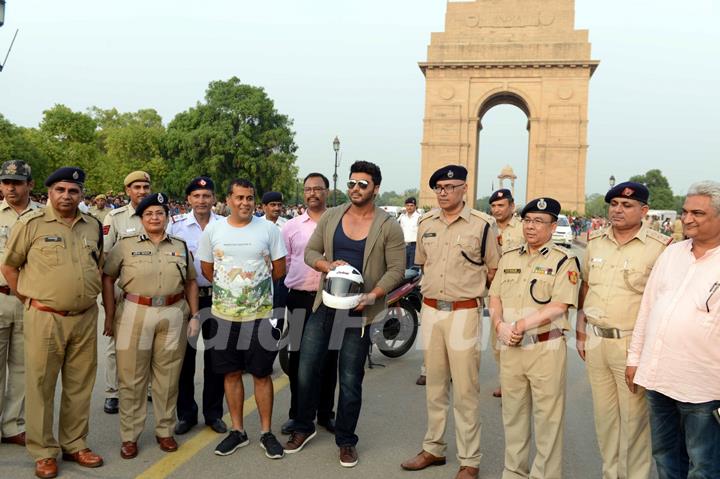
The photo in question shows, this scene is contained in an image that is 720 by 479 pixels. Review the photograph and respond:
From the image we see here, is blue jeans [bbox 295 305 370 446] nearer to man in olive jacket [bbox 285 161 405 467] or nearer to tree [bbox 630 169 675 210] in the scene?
man in olive jacket [bbox 285 161 405 467]

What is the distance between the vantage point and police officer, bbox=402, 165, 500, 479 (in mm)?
4141

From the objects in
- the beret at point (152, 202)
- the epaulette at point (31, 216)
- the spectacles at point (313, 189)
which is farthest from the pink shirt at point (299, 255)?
the epaulette at point (31, 216)

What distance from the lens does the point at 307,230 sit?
17.8ft

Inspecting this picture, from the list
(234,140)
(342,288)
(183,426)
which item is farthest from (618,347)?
(234,140)

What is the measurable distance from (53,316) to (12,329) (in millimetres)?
774

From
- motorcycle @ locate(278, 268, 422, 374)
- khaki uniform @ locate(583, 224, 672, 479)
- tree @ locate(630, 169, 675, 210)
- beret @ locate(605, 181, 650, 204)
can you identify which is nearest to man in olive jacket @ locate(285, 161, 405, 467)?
khaki uniform @ locate(583, 224, 672, 479)

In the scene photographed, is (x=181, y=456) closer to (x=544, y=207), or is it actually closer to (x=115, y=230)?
(x=115, y=230)

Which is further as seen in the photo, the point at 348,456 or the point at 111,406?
the point at 111,406

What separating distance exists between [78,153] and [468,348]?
51967mm

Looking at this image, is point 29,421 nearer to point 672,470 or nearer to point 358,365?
point 358,365

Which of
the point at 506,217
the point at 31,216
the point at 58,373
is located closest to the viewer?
the point at 31,216

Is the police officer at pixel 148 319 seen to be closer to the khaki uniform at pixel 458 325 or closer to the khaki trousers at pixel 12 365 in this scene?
the khaki trousers at pixel 12 365

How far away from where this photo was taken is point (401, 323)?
7.54 metres

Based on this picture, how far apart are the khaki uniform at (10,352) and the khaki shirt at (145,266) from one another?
766 millimetres
